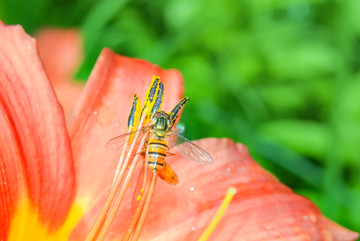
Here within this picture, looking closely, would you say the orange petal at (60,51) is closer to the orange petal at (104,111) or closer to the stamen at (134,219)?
the orange petal at (104,111)

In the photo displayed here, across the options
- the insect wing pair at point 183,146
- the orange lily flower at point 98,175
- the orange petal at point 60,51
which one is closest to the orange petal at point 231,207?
the orange lily flower at point 98,175

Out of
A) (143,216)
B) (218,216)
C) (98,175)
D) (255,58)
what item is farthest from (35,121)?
(255,58)

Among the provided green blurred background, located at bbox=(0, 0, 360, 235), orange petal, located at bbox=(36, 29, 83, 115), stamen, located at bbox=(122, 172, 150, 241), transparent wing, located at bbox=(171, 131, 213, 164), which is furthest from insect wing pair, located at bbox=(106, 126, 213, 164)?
orange petal, located at bbox=(36, 29, 83, 115)

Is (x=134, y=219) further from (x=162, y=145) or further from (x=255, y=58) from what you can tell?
(x=255, y=58)

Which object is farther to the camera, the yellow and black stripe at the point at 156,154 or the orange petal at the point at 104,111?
the orange petal at the point at 104,111

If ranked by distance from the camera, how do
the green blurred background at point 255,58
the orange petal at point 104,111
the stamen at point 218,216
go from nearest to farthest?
the stamen at point 218,216, the orange petal at point 104,111, the green blurred background at point 255,58

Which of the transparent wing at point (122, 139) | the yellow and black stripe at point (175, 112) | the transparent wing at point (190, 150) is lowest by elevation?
the transparent wing at point (190, 150)

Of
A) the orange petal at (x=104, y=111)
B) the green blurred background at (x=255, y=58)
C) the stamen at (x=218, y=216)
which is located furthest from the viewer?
the green blurred background at (x=255, y=58)

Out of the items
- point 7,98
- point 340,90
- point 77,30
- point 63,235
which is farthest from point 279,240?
point 77,30

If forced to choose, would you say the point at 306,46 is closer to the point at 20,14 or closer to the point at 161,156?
the point at 20,14
